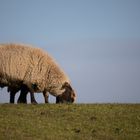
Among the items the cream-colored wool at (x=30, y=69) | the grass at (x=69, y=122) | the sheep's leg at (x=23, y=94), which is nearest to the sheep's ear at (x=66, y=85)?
the cream-colored wool at (x=30, y=69)

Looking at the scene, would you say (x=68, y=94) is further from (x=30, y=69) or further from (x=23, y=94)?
(x=30, y=69)

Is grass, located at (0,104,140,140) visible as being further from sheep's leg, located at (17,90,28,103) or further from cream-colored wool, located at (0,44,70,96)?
sheep's leg, located at (17,90,28,103)

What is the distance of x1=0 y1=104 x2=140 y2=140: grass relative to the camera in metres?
14.3

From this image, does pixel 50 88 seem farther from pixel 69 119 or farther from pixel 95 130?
pixel 95 130

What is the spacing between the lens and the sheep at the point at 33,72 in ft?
76.5

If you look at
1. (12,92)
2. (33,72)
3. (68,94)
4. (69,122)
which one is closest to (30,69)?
(33,72)

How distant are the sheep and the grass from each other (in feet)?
14.1

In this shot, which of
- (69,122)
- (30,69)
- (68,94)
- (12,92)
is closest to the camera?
(69,122)

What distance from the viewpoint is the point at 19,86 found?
23.7 metres

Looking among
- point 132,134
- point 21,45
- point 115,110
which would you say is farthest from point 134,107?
point 21,45

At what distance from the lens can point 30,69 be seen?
2386cm

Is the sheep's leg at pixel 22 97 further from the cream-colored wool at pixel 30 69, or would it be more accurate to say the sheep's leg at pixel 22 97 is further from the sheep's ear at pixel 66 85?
the sheep's ear at pixel 66 85

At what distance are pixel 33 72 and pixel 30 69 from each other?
0.85ft

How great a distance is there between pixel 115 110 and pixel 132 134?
11.5 feet
